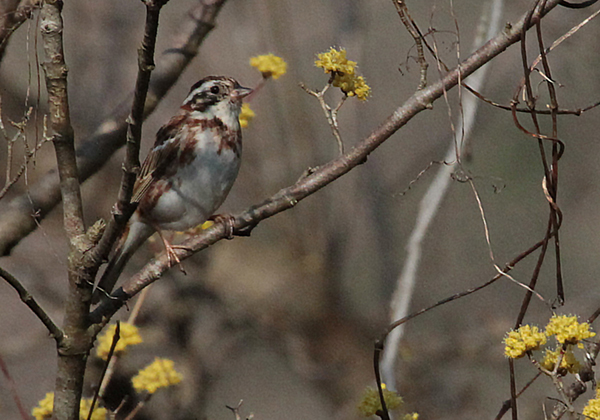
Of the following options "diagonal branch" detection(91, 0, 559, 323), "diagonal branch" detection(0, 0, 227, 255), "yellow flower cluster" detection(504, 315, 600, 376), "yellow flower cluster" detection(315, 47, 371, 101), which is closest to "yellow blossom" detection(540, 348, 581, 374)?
"yellow flower cluster" detection(504, 315, 600, 376)

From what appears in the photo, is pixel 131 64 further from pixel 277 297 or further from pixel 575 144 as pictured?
pixel 575 144

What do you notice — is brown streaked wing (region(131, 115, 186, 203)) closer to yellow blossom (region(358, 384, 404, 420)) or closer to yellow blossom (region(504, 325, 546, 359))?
yellow blossom (region(358, 384, 404, 420))

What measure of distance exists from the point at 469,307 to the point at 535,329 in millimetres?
3379

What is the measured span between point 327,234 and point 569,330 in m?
3.13

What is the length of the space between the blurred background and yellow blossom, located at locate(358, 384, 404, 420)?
2.57 meters

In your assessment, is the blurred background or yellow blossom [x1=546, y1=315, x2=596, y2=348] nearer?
yellow blossom [x1=546, y1=315, x2=596, y2=348]

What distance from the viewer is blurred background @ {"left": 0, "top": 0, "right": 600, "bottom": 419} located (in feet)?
13.3

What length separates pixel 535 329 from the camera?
1.37 meters

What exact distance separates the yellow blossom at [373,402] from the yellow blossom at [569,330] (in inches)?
15.7

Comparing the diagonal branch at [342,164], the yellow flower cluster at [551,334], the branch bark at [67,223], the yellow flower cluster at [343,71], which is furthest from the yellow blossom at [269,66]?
the yellow flower cluster at [551,334]

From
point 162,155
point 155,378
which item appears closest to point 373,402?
point 155,378

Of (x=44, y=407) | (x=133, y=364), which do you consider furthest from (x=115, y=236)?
(x=133, y=364)

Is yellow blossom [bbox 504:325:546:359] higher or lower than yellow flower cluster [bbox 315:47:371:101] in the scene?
lower

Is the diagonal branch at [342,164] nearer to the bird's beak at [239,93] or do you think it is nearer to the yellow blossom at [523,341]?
the yellow blossom at [523,341]
